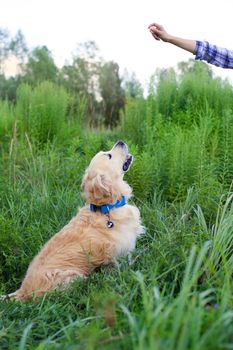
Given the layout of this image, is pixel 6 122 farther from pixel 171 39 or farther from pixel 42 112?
pixel 171 39

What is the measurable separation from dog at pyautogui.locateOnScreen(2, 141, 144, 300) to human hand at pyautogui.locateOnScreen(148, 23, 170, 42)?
55.4 inches

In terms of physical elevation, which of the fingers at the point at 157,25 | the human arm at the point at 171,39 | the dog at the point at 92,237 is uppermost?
the fingers at the point at 157,25

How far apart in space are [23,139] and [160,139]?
2.59 metres

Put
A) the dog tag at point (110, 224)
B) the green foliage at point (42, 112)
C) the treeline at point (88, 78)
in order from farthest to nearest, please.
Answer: the treeline at point (88, 78) → the green foliage at point (42, 112) → the dog tag at point (110, 224)

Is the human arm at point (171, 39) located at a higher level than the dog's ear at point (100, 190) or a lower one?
higher

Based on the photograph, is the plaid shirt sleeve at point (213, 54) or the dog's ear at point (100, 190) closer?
the dog's ear at point (100, 190)


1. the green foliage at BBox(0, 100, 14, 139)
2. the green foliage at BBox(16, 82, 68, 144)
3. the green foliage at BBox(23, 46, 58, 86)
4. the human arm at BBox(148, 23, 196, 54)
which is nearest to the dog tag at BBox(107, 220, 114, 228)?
the human arm at BBox(148, 23, 196, 54)

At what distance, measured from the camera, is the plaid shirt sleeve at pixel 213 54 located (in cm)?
515

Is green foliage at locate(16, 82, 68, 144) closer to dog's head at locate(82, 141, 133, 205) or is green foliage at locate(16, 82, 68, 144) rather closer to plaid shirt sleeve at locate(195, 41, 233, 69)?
dog's head at locate(82, 141, 133, 205)

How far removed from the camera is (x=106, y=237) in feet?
14.6

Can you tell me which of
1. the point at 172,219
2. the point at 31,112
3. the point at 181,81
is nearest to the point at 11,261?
the point at 172,219

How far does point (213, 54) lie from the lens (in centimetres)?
518

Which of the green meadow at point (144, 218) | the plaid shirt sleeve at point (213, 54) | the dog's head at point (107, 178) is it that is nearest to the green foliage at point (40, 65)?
the green meadow at point (144, 218)

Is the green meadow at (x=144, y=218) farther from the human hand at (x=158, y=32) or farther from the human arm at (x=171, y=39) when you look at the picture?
the human hand at (x=158, y=32)
